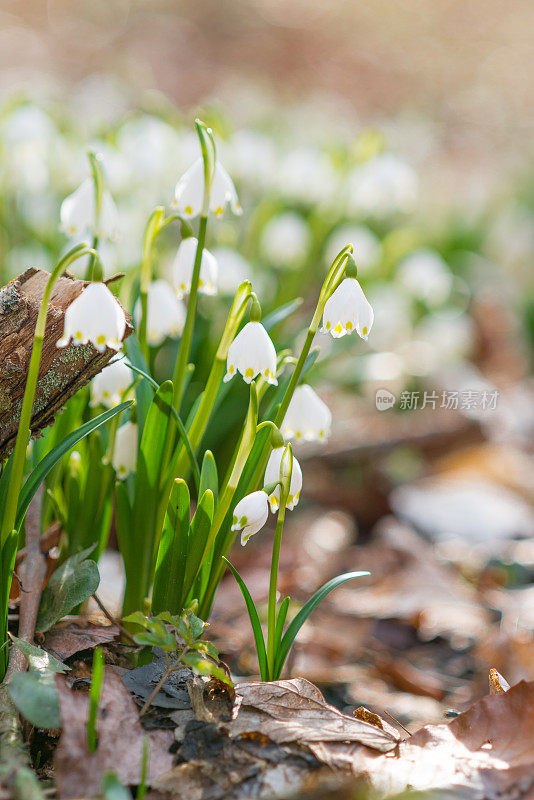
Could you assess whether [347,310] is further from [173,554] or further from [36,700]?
[36,700]

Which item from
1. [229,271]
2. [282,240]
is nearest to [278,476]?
[229,271]

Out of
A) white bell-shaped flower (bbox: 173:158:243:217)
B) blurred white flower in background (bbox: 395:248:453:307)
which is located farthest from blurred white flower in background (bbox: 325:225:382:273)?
white bell-shaped flower (bbox: 173:158:243:217)

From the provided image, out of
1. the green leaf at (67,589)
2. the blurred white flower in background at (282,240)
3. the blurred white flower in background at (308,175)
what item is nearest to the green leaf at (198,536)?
the green leaf at (67,589)

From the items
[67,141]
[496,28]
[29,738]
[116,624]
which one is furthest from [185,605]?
[496,28]

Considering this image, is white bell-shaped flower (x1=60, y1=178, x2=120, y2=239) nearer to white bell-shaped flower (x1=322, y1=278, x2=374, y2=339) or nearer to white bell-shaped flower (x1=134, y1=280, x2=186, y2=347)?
white bell-shaped flower (x1=134, y1=280, x2=186, y2=347)

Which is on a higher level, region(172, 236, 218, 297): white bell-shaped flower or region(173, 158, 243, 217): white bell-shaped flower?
region(173, 158, 243, 217): white bell-shaped flower

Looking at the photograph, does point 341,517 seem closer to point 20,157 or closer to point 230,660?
point 230,660
